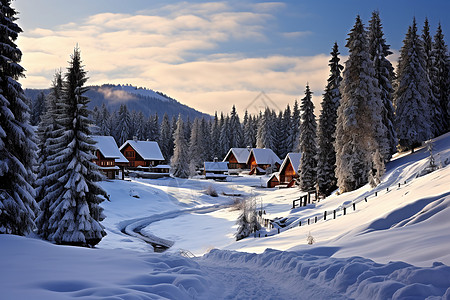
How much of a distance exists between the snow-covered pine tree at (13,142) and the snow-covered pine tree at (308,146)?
122 ft

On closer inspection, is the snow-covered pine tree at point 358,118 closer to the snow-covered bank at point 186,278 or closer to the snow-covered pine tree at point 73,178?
the snow-covered pine tree at point 73,178

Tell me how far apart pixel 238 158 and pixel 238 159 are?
0.31 m

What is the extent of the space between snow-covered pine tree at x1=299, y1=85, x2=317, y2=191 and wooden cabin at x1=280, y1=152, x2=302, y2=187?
37.3 ft

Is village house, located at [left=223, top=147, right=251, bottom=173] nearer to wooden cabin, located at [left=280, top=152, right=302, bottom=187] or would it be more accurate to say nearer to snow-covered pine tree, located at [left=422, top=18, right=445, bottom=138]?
wooden cabin, located at [left=280, top=152, right=302, bottom=187]

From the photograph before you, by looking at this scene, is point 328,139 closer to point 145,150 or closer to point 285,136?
point 145,150

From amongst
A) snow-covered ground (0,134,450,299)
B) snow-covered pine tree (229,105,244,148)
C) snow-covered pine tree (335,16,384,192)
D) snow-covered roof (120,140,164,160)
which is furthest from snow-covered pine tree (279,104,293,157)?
snow-covered ground (0,134,450,299)

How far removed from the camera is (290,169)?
64.9 m

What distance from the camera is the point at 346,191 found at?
35.8m

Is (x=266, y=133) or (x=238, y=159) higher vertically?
(x=266, y=133)

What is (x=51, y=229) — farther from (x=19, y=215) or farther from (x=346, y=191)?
(x=346, y=191)

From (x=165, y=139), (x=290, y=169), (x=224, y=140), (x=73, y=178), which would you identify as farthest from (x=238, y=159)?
(x=73, y=178)

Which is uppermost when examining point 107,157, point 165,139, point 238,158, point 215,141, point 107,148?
point 165,139

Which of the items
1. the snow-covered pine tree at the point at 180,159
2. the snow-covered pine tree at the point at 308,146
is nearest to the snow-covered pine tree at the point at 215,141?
the snow-covered pine tree at the point at 180,159

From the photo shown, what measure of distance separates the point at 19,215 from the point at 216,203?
44450mm
